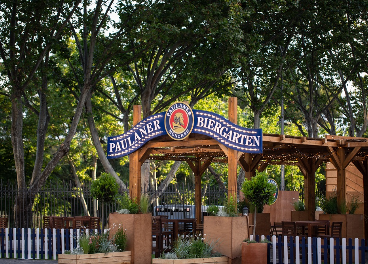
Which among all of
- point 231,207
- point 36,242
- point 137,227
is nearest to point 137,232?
point 137,227

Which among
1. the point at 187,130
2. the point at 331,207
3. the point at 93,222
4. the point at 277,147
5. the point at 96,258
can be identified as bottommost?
the point at 96,258

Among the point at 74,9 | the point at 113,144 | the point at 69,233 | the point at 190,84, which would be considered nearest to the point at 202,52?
the point at 190,84

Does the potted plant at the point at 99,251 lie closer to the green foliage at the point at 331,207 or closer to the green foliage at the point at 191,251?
the green foliage at the point at 191,251

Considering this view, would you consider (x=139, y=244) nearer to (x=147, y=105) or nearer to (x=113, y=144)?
(x=113, y=144)

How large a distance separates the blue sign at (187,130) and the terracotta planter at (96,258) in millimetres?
2765

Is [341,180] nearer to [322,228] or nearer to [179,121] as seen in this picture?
[322,228]

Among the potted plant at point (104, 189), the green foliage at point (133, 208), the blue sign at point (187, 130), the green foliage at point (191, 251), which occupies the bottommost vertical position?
the green foliage at point (191, 251)

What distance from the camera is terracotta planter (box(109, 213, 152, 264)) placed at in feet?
40.4

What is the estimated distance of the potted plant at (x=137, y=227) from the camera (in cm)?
1233

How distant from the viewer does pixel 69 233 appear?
1426 cm

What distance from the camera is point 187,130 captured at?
12.7m

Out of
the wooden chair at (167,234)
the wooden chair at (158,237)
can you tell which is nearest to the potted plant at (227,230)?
the wooden chair at (158,237)

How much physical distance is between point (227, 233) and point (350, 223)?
5.19 meters

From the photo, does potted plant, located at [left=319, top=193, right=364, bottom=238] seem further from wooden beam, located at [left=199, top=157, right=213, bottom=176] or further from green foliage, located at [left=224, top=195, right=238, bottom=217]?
green foliage, located at [left=224, top=195, right=238, bottom=217]
